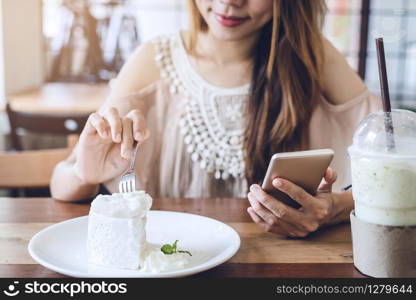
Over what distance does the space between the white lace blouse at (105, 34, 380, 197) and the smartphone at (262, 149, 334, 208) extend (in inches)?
22.5

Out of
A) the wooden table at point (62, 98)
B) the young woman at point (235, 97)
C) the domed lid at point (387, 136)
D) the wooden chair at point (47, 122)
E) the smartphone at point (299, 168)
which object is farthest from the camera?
the wooden table at point (62, 98)

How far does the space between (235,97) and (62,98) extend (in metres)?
2.21

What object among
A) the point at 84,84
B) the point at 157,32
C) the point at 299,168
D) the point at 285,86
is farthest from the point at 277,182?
the point at 157,32

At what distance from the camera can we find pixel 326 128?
5.70 ft

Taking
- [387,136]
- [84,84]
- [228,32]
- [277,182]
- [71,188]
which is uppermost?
[228,32]

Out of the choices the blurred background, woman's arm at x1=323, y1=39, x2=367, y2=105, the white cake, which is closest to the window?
the blurred background

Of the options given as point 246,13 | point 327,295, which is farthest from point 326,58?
point 327,295

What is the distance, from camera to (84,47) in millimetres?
4531

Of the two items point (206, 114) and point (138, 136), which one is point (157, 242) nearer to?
point (138, 136)

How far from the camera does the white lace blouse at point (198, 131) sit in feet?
5.42

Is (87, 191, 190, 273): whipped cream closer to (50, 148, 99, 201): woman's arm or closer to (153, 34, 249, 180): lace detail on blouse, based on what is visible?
(50, 148, 99, 201): woman's arm

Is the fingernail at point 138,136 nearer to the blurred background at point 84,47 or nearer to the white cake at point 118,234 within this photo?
the white cake at point 118,234

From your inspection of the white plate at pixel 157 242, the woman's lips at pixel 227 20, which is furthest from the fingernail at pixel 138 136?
the woman's lips at pixel 227 20

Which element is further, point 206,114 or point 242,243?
point 206,114
